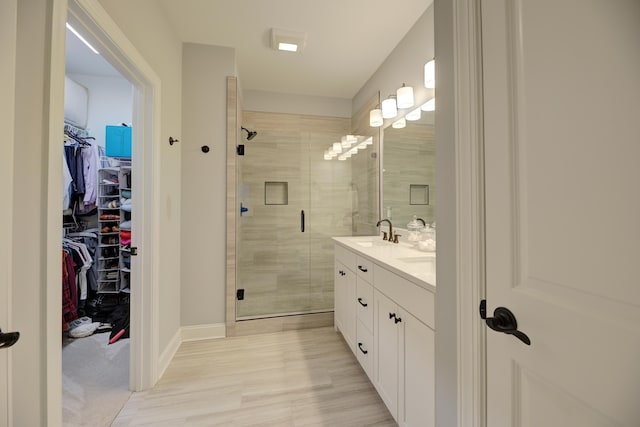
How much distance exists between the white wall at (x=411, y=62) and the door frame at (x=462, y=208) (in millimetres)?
1081

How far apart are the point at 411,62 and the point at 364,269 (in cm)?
172

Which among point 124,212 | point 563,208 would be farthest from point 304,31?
point 124,212

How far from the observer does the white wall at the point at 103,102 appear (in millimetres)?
3199

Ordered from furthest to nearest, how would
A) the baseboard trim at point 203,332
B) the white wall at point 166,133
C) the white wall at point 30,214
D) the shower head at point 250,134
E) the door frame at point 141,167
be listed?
the shower head at point 250,134 < the baseboard trim at point 203,332 < the white wall at point 166,133 < the door frame at point 141,167 < the white wall at point 30,214

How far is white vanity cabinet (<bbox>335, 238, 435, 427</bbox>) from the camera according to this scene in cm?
107

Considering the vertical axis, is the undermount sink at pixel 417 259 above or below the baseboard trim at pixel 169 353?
above

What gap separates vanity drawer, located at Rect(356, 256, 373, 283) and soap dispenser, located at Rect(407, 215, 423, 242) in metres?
0.51

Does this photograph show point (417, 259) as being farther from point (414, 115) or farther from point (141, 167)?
point (141, 167)

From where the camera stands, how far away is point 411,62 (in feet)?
6.89

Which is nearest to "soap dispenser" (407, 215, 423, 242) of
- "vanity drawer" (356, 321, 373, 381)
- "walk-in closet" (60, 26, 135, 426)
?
"vanity drawer" (356, 321, 373, 381)

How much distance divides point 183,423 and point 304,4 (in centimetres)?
278

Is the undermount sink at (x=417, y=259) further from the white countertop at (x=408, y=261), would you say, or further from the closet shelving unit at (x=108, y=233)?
the closet shelving unit at (x=108, y=233)

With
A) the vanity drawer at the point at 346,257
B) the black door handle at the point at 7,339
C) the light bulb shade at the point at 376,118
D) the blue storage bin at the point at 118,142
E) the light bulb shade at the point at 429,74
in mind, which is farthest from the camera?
the blue storage bin at the point at 118,142

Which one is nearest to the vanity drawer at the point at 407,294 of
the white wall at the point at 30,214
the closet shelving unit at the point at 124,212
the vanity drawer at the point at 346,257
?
the vanity drawer at the point at 346,257
